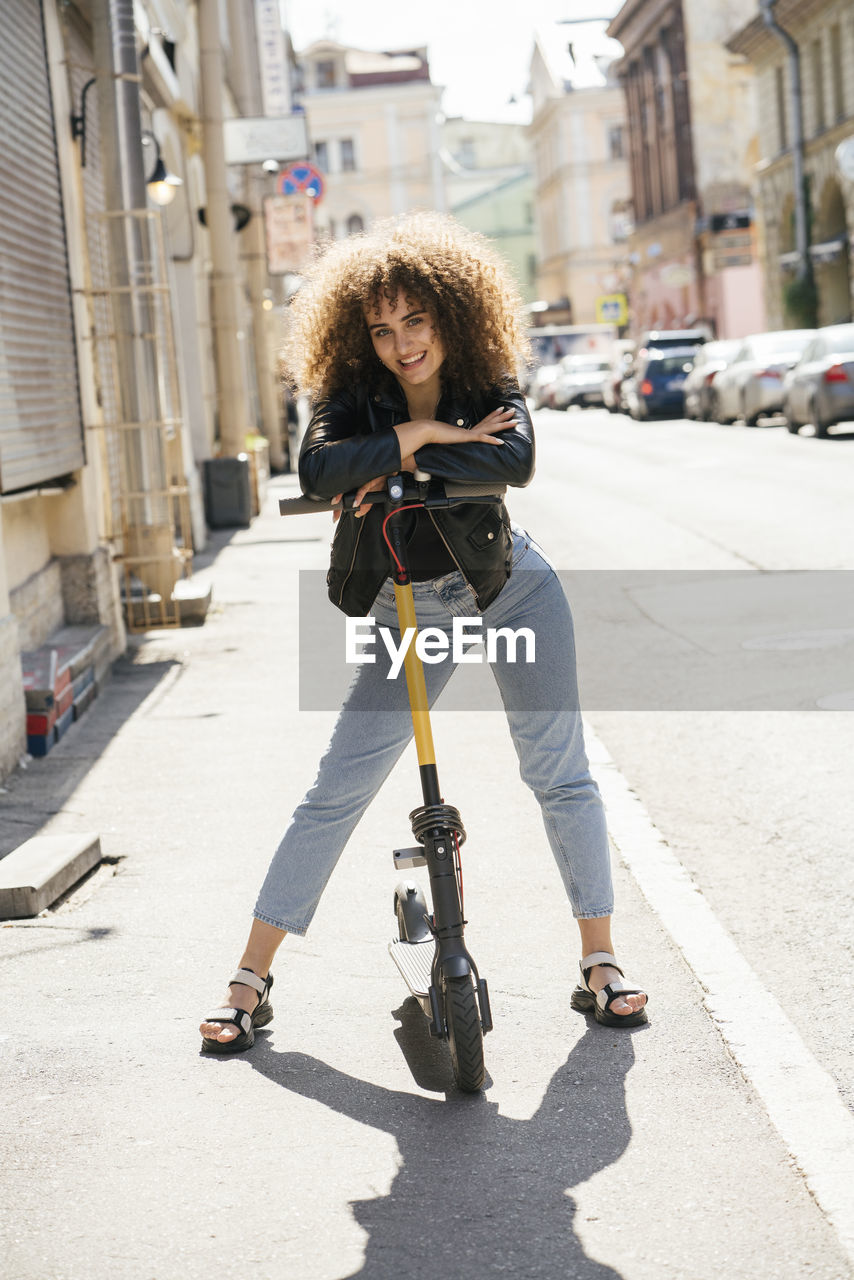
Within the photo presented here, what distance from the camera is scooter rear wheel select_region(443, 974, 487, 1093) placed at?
3.56 metres

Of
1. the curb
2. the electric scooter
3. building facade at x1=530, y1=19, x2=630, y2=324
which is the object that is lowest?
the curb

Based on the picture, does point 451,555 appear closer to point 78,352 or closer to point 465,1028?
point 465,1028

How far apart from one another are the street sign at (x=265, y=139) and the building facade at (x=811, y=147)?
752 inches

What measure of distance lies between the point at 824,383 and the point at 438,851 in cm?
2188

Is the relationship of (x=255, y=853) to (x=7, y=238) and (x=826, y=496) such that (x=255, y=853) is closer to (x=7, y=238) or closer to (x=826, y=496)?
(x=7, y=238)

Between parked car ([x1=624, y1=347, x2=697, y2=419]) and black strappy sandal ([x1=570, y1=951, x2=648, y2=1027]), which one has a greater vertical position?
parked car ([x1=624, y1=347, x2=697, y2=419])

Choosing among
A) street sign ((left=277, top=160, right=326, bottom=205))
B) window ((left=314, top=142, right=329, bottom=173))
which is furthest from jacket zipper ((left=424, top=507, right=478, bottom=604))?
window ((left=314, top=142, right=329, bottom=173))

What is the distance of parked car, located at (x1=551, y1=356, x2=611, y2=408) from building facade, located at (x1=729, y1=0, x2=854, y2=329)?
19.3 ft

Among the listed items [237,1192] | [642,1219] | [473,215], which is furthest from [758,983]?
[473,215]

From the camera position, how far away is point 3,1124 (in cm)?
355

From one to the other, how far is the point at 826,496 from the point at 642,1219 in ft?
46.5

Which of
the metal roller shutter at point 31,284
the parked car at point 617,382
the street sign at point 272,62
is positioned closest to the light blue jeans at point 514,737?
the metal roller shutter at point 31,284

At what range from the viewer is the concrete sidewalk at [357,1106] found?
2.94 meters

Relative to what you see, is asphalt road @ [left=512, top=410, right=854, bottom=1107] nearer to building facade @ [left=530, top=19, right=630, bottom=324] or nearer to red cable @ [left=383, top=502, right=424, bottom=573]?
red cable @ [left=383, top=502, right=424, bottom=573]
